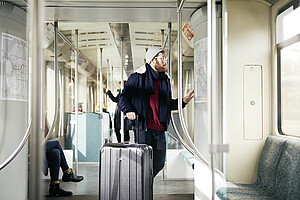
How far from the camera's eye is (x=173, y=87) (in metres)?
3.13

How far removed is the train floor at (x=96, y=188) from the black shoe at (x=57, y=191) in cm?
4

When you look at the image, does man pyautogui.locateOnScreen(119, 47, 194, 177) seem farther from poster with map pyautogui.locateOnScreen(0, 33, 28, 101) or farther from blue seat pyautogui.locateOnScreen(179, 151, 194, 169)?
poster with map pyautogui.locateOnScreen(0, 33, 28, 101)

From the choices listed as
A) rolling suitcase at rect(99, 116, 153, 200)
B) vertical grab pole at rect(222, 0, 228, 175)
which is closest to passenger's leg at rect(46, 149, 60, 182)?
rolling suitcase at rect(99, 116, 153, 200)

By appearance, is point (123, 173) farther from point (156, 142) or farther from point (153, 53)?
point (153, 53)

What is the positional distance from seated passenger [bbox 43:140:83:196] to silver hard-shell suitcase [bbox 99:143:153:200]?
1024mm

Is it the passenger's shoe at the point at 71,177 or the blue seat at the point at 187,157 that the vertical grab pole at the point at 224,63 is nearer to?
the blue seat at the point at 187,157

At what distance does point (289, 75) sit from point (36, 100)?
136cm

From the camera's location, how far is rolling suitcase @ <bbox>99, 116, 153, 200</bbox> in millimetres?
2113

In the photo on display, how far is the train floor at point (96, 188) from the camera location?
2994 mm

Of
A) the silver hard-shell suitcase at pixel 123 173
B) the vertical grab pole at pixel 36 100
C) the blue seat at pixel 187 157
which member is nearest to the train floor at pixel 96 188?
the blue seat at pixel 187 157

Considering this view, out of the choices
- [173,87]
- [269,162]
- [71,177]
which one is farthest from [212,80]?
[71,177]

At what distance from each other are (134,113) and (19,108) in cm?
89

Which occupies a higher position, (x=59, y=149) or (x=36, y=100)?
Answer: (x=36, y=100)

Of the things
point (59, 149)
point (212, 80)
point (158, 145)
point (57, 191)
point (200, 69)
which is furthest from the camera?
point (59, 149)
